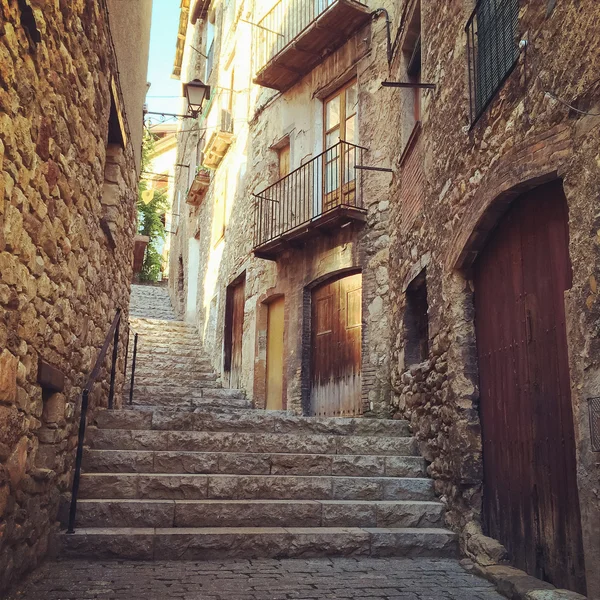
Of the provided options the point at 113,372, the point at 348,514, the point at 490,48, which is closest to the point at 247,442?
the point at 348,514

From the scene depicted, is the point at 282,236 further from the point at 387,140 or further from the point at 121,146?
the point at 121,146

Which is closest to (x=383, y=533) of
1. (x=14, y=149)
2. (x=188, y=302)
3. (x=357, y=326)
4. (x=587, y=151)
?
(x=587, y=151)

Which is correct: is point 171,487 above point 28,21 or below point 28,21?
below

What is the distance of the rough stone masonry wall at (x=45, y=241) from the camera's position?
9.30 ft

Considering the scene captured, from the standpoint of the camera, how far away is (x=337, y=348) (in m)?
8.83

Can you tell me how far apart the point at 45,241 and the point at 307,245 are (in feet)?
20.6

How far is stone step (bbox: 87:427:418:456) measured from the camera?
525 centimetres

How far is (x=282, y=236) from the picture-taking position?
945cm

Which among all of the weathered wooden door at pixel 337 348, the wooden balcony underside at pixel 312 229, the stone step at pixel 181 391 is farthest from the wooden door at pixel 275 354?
the weathered wooden door at pixel 337 348

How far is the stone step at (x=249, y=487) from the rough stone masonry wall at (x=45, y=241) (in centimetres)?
34

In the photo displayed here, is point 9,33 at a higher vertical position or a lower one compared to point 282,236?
lower

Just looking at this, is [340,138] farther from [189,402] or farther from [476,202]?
[476,202]

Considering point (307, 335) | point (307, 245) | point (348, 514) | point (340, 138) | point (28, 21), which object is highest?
point (340, 138)

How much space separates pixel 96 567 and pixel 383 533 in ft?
6.14
